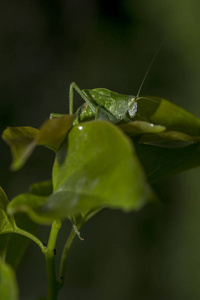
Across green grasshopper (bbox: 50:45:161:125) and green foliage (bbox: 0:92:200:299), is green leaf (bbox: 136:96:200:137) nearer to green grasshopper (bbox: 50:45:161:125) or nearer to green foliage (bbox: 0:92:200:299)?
green foliage (bbox: 0:92:200:299)

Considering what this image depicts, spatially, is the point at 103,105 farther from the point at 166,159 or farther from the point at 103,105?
the point at 166,159

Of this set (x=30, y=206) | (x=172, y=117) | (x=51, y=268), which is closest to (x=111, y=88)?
(x=172, y=117)

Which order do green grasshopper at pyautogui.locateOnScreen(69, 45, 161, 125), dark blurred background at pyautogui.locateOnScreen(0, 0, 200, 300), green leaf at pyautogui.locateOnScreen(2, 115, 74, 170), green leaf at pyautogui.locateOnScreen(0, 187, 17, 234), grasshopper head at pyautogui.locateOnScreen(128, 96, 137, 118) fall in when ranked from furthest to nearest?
dark blurred background at pyautogui.locateOnScreen(0, 0, 200, 300), green grasshopper at pyautogui.locateOnScreen(69, 45, 161, 125), grasshopper head at pyautogui.locateOnScreen(128, 96, 137, 118), green leaf at pyautogui.locateOnScreen(0, 187, 17, 234), green leaf at pyautogui.locateOnScreen(2, 115, 74, 170)

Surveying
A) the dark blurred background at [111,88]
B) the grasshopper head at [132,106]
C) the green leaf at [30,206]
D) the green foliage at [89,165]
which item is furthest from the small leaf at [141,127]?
the dark blurred background at [111,88]

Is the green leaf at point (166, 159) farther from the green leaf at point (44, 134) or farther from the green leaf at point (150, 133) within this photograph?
the green leaf at point (44, 134)

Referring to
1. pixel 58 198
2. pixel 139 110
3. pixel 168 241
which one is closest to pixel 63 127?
pixel 58 198

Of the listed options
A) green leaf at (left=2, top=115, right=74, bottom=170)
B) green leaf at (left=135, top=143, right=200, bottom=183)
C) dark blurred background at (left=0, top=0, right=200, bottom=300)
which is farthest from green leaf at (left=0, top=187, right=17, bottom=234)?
dark blurred background at (left=0, top=0, right=200, bottom=300)
